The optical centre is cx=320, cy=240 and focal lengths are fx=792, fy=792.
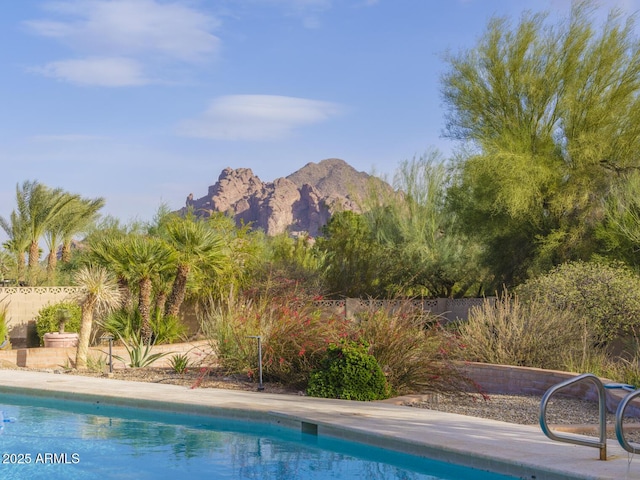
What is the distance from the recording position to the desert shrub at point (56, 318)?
18.9 meters

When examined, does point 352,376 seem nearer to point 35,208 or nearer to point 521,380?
point 521,380

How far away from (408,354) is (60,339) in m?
9.56

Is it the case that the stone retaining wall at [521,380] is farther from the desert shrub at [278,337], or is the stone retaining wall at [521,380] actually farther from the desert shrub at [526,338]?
the desert shrub at [278,337]

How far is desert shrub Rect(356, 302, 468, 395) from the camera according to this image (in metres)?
10.7

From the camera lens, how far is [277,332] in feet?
37.7

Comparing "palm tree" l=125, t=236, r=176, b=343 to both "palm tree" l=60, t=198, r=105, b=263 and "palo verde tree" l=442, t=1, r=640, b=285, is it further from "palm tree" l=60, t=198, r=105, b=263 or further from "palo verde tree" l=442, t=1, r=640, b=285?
"palm tree" l=60, t=198, r=105, b=263

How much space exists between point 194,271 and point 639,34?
12.7 m

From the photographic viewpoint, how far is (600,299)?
14102 mm

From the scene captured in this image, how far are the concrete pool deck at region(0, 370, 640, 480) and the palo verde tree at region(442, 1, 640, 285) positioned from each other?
35.5 feet

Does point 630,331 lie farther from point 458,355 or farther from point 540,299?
point 458,355

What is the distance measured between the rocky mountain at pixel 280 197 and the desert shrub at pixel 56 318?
259ft

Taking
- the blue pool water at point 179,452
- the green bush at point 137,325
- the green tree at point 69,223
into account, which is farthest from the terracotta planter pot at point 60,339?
the green tree at point 69,223

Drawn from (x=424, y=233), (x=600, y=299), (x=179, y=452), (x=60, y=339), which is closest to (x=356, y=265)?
(x=424, y=233)

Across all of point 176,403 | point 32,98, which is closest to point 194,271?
point 32,98
